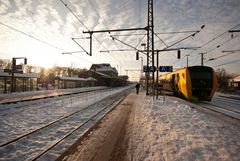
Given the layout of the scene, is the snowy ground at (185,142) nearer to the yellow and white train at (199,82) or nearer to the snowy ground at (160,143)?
the snowy ground at (160,143)

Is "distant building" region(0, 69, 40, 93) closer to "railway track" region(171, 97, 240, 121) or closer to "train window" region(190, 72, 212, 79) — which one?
"train window" region(190, 72, 212, 79)

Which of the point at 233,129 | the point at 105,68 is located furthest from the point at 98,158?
the point at 105,68

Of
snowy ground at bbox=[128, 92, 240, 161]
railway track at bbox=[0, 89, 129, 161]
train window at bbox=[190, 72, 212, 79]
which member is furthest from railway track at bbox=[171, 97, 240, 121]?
railway track at bbox=[0, 89, 129, 161]

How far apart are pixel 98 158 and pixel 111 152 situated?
0.52 m

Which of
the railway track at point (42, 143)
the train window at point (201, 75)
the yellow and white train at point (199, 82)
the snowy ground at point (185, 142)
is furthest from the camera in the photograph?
the train window at point (201, 75)

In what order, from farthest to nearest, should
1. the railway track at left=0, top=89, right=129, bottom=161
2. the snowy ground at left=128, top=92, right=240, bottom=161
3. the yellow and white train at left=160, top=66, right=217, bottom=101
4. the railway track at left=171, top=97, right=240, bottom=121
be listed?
the yellow and white train at left=160, top=66, right=217, bottom=101
the railway track at left=171, top=97, right=240, bottom=121
the railway track at left=0, top=89, right=129, bottom=161
the snowy ground at left=128, top=92, right=240, bottom=161

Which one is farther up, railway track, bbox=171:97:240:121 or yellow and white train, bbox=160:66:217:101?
yellow and white train, bbox=160:66:217:101

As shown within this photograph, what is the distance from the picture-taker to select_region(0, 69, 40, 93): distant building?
101ft

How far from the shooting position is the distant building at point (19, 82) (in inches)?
1206

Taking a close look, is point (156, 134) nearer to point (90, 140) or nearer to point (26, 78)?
point (90, 140)

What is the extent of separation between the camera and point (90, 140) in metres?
7.11

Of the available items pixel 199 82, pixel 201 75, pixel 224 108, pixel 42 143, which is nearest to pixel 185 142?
pixel 42 143

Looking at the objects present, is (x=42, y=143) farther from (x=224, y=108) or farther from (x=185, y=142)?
(x=224, y=108)

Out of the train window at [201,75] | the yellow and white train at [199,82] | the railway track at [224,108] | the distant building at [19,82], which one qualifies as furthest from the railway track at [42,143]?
the distant building at [19,82]
